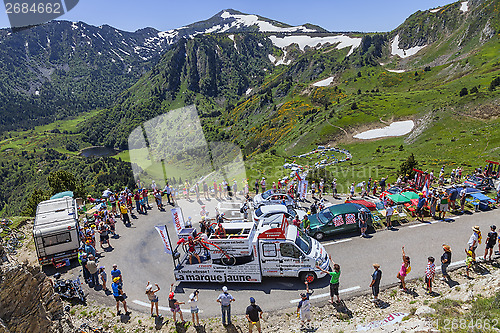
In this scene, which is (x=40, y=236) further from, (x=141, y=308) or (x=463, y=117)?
(x=463, y=117)

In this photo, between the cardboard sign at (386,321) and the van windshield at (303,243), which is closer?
the cardboard sign at (386,321)

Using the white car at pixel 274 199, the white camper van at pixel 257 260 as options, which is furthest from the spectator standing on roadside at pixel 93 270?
the white car at pixel 274 199

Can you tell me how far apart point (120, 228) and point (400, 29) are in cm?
18929

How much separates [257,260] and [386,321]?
21.2 feet

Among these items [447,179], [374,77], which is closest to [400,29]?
[374,77]

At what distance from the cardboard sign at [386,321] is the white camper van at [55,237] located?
17282 mm

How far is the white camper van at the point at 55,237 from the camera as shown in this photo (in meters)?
18.5

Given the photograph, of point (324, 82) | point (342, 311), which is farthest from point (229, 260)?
point (324, 82)

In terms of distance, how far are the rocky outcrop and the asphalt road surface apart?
5.48 meters

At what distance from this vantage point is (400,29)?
6570 inches

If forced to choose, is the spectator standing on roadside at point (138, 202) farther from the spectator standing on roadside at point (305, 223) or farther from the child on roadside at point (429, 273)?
the child on roadside at point (429, 273)

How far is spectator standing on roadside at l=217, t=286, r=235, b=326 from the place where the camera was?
41.5 feet

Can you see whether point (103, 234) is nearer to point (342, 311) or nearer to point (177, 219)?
point (177, 219)

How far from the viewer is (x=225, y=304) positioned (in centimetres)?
1276
